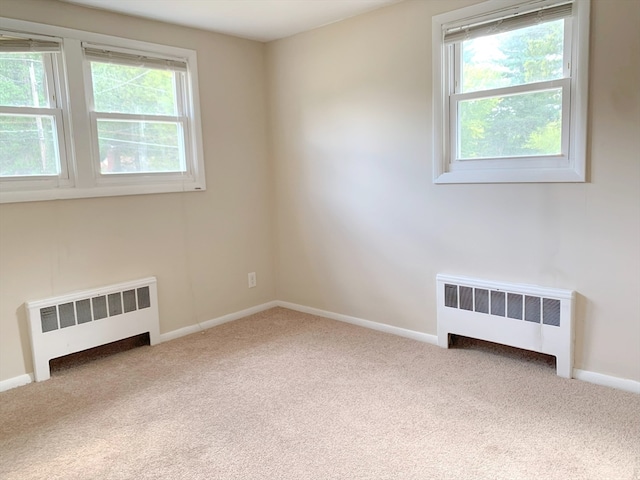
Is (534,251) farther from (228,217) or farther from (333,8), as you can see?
(228,217)

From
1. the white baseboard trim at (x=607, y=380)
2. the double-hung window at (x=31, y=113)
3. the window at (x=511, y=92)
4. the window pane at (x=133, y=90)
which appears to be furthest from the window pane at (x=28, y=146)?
the white baseboard trim at (x=607, y=380)

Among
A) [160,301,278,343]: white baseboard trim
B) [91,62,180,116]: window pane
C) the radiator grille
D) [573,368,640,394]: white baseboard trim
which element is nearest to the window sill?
[91,62,180,116]: window pane

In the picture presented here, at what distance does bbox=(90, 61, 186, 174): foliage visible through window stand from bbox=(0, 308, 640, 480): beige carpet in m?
1.39

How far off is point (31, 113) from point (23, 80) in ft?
0.65

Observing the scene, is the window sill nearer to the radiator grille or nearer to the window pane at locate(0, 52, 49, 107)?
the window pane at locate(0, 52, 49, 107)

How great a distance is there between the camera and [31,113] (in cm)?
298

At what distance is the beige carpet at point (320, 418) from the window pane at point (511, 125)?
1.32m

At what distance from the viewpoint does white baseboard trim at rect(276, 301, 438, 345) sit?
3.47m

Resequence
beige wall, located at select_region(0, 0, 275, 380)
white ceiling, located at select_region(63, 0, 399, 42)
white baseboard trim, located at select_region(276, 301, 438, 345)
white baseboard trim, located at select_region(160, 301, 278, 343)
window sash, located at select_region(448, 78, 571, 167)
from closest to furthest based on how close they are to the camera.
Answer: window sash, located at select_region(448, 78, 571, 167) → beige wall, located at select_region(0, 0, 275, 380) → white ceiling, located at select_region(63, 0, 399, 42) → white baseboard trim, located at select_region(276, 301, 438, 345) → white baseboard trim, located at select_region(160, 301, 278, 343)

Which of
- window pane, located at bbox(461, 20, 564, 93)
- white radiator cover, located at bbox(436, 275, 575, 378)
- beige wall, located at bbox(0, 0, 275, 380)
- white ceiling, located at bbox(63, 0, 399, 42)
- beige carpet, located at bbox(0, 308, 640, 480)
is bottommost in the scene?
beige carpet, located at bbox(0, 308, 640, 480)

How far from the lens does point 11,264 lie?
293 cm

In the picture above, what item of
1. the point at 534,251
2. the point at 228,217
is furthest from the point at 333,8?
the point at 534,251

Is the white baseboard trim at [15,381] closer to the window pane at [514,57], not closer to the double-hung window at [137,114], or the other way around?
the double-hung window at [137,114]

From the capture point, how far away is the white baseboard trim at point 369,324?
3.47m
